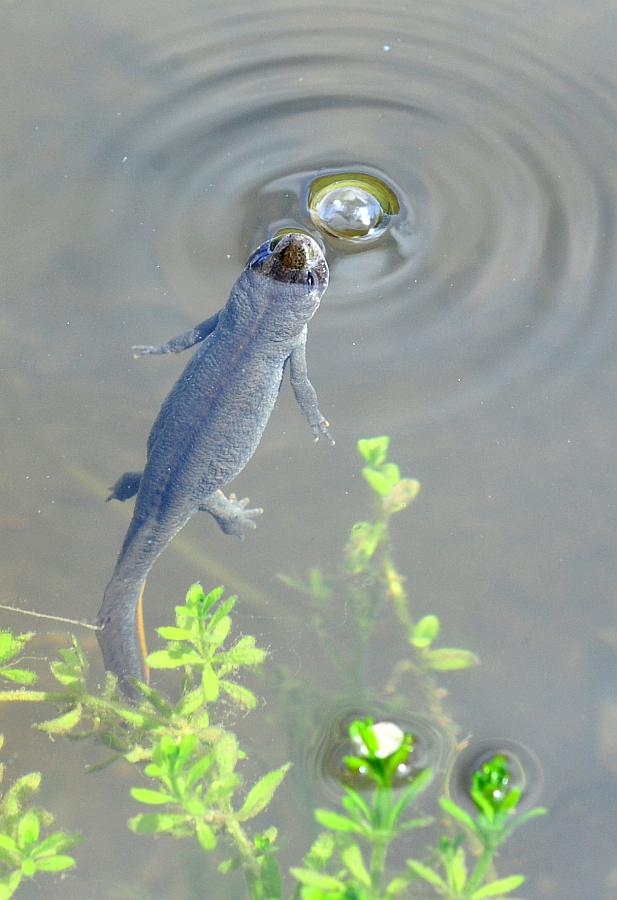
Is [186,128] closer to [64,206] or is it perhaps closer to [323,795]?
[64,206]

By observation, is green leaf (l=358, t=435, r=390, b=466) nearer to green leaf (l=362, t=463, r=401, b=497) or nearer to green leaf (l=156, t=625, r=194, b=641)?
green leaf (l=362, t=463, r=401, b=497)

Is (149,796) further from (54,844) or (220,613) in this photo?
(220,613)

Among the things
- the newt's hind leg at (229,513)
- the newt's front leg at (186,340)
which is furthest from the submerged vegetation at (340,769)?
the newt's front leg at (186,340)

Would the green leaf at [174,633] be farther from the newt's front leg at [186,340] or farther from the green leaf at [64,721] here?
the newt's front leg at [186,340]

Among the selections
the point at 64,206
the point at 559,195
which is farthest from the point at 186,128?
the point at 559,195

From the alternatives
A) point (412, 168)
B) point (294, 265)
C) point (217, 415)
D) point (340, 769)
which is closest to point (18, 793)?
point (340, 769)

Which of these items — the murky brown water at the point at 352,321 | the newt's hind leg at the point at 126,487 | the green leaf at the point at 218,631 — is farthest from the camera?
the newt's hind leg at the point at 126,487
